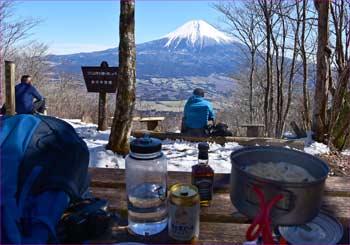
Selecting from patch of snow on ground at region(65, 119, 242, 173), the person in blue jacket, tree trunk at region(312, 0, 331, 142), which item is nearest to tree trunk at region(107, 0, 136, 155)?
patch of snow on ground at region(65, 119, 242, 173)

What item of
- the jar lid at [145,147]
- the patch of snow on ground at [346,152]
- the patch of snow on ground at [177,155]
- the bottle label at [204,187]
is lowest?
the patch of snow on ground at [346,152]

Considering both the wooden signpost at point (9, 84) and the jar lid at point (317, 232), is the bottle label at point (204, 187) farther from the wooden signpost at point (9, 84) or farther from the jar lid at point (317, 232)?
the wooden signpost at point (9, 84)

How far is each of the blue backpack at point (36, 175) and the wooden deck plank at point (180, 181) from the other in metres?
0.32

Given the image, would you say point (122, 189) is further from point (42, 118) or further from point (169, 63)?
point (169, 63)

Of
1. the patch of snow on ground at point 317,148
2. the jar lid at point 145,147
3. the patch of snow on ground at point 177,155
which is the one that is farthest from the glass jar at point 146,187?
the patch of snow on ground at point 317,148

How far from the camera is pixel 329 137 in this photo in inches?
244

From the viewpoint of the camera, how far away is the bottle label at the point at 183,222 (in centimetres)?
105

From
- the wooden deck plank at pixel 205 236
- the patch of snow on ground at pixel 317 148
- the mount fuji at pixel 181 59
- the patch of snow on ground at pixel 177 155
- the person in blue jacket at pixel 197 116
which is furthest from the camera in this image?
the mount fuji at pixel 181 59

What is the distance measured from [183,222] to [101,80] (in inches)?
273

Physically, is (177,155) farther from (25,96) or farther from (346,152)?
(25,96)

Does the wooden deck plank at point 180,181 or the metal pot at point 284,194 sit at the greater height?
the metal pot at point 284,194

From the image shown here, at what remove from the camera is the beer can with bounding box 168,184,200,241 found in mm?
1046

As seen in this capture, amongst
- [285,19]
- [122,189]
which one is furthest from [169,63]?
[122,189]

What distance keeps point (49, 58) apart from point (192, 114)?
70.8 feet
